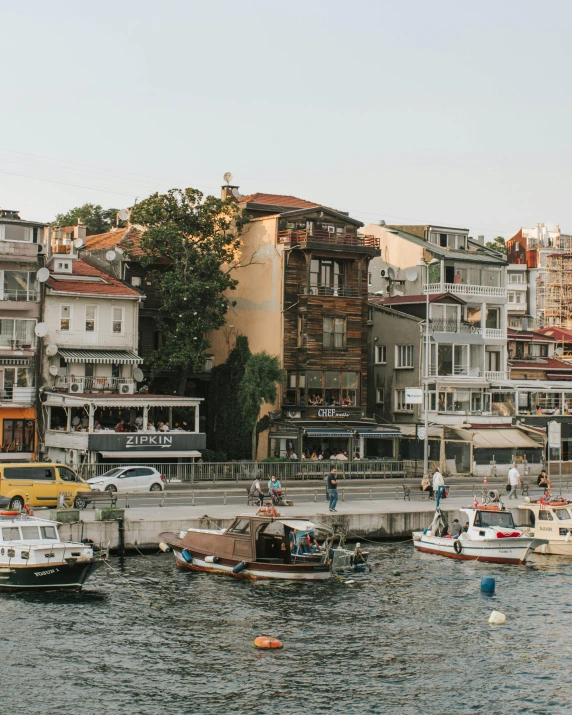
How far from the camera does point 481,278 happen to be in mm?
91125

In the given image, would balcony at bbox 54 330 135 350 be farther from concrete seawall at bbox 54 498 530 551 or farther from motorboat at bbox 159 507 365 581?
motorboat at bbox 159 507 365 581

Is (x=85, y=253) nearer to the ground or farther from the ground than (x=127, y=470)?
farther from the ground

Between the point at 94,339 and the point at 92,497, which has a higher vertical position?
the point at 94,339

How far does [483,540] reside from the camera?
46.8 m

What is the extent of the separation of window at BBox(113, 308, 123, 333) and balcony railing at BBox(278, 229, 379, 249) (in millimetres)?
12626

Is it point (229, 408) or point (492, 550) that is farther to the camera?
point (229, 408)

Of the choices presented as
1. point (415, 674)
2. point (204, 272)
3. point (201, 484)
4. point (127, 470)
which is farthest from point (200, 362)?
point (415, 674)

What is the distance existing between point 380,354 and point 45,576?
2013 inches

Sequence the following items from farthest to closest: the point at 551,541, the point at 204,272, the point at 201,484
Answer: the point at 204,272
the point at 201,484
the point at 551,541

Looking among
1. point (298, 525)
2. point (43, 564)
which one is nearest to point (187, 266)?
point (298, 525)

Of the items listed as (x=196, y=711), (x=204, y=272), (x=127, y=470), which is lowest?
(x=196, y=711)

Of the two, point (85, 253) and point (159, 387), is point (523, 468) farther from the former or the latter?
point (85, 253)

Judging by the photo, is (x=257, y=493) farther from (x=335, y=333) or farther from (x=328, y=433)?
(x=335, y=333)

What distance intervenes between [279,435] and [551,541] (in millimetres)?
29529
